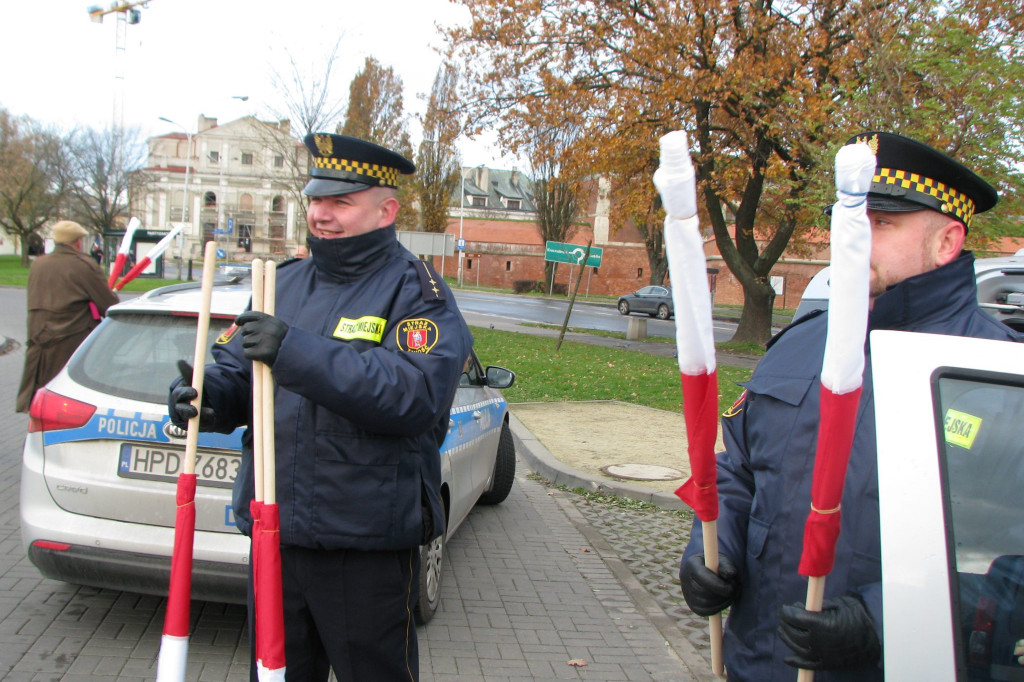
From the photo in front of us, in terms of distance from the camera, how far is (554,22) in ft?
65.1

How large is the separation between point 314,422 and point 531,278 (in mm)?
67274

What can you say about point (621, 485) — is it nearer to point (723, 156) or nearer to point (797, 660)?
point (797, 660)

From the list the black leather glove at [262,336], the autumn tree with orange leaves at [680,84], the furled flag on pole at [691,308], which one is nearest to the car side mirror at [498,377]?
the black leather glove at [262,336]

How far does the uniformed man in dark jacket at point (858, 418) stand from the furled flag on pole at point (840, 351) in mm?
249

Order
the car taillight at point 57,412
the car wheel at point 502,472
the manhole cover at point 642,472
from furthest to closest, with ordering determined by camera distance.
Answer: the manhole cover at point 642,472, the car wheel at point 502,472, the car taillight at point 57,412

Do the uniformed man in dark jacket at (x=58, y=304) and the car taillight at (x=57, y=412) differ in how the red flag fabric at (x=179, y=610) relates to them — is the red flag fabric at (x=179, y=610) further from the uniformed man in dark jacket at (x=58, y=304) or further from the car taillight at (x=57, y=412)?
the uniformed man in dark jacket at (x=58, y=304)

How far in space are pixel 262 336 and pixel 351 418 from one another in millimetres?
306

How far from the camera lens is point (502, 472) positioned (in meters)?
6.91

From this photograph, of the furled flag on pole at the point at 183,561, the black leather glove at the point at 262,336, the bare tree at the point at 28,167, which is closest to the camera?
the black leather glove at the point at 262,336

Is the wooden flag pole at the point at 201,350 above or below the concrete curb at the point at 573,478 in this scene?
above

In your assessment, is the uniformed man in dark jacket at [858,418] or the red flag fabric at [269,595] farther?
the red flag fabric at [269,595]

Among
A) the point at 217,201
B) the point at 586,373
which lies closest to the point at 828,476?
the point at 586,373

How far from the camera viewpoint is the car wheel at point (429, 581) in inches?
173

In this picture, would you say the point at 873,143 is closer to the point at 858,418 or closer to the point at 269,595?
the point at 858,418
